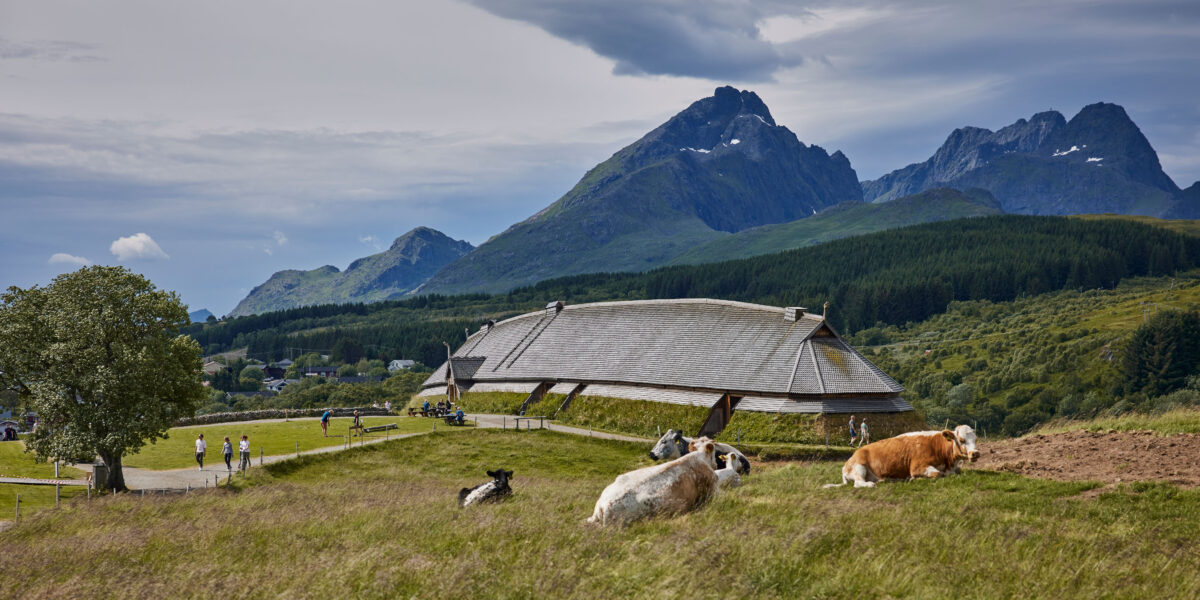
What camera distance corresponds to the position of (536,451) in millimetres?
49438

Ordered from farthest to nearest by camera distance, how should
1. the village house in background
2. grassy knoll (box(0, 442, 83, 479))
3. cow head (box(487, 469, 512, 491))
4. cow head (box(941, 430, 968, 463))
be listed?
the village house in background
grassy knoll (box(0, 442, 83, 479))
cow head (box(487, 469, 512, 491))
cow head (box(941, 430, 968, 463))

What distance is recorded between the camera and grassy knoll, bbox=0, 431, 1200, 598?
32.6 feet

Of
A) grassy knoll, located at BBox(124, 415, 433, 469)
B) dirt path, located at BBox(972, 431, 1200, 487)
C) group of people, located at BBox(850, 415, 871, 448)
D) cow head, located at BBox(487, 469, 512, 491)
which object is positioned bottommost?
group of people, located at BBox(850, 415, 871, 448)

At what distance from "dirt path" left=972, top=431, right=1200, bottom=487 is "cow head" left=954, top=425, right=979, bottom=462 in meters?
0.97

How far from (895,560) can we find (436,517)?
9.19m

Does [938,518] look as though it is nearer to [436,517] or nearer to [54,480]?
[436,517]

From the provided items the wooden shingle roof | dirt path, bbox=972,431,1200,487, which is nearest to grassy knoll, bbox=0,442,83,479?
the wooden shingle roof

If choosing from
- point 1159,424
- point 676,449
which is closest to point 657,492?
point 676,449

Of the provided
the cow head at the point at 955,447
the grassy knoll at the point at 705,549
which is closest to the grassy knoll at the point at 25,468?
the grassy knoll at the point at 705,549

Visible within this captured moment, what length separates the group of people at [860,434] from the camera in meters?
48.2

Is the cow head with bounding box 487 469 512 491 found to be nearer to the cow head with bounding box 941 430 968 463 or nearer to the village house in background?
the cow head with bounding box 941 430 968 463

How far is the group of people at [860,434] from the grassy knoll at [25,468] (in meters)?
41.8

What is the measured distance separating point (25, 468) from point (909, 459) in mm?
41662

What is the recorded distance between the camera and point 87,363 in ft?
113
